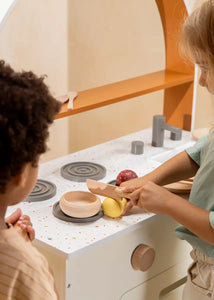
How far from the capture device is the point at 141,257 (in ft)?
4.59

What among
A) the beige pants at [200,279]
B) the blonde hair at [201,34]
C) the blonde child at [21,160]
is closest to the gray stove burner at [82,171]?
the beige pants at [200,279]

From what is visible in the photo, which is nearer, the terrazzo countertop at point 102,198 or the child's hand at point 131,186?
the terrazzo countertop at point 102,198

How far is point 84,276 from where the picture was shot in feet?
4.26

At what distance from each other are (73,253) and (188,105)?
104 centimetres

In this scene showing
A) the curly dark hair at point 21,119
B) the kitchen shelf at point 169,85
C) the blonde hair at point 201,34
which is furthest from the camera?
the kitchen shelf at point 169,85

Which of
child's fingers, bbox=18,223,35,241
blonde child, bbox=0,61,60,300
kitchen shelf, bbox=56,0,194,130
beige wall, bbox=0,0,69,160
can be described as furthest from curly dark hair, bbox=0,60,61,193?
beige wall, bbox=0,0,69,160

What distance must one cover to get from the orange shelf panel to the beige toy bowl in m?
0.25

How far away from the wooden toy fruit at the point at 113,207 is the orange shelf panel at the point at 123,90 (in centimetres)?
31

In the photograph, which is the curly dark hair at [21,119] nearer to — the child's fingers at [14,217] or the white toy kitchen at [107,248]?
the child's fingers at [14,217]

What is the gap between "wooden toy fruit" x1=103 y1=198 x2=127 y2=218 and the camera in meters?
1.38

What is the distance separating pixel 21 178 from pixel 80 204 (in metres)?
0.62

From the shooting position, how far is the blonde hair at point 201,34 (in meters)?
1.18

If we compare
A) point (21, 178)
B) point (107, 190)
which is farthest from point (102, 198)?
point (21, 178)

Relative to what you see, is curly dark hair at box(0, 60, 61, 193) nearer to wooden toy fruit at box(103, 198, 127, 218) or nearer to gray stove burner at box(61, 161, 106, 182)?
wooden toy fruit at box(103, 198, 127, 218)
